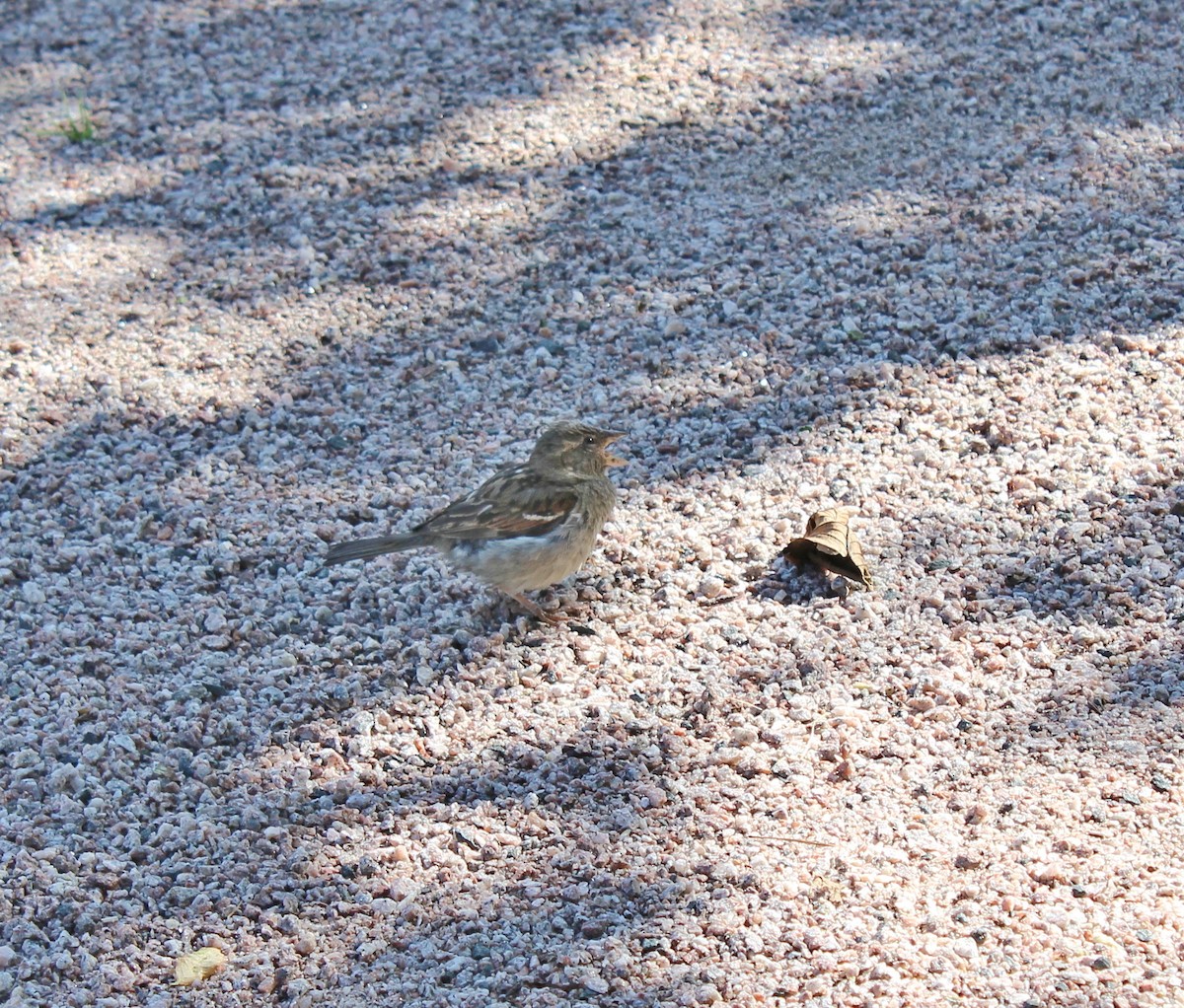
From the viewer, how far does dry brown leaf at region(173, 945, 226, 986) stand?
362cm

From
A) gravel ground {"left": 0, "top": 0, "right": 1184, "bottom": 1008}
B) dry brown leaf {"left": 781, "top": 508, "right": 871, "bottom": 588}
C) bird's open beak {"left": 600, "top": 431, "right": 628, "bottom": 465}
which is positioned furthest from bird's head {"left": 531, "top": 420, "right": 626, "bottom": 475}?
dry brown leaf {"left": 781, "top": 508, "right": 871, "bottom": 588}

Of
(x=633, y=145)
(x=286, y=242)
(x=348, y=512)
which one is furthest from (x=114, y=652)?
(x=633, y=145)

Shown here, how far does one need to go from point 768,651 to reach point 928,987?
1357 mm

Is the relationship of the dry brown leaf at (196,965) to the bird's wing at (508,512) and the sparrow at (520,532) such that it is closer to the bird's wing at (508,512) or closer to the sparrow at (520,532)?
the sparrow at (520,532)

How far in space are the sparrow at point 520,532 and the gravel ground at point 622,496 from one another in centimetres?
23

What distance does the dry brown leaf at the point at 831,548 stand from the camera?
470 cm

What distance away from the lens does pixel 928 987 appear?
3.35m

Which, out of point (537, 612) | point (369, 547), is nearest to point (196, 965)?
point (369, 547)

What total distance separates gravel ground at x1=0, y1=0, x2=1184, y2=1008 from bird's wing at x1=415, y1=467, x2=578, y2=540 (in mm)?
353

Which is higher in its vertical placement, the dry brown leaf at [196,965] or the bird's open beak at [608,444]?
the bird's open beak at [608,444]

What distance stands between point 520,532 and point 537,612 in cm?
31

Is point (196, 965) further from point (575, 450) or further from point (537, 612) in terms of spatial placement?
point (575, 450)

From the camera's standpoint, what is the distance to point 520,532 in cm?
475

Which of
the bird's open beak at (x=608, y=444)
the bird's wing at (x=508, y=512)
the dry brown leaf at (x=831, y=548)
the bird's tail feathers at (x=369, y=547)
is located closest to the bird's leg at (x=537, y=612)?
the bird's wing at (x=508, y=512)
